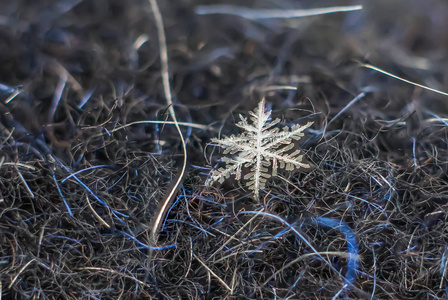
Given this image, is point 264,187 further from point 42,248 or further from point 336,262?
point 42,248

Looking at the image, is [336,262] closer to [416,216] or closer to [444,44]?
[416,216]

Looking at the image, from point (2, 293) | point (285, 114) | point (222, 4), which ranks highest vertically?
point (222, 4)

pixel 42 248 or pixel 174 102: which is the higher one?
pixel 174 102

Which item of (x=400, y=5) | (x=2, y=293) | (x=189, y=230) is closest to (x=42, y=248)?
(x=2, y=293)

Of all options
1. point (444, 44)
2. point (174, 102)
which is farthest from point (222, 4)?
point (444, 44)

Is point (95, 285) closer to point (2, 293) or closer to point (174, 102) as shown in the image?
point (2, 293)
